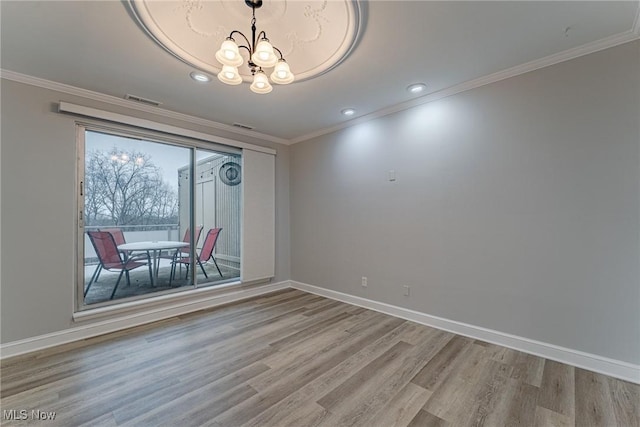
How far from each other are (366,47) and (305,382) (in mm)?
2630

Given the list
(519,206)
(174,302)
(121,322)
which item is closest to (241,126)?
(174,302)

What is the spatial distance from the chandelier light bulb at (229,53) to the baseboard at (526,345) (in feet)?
10.0

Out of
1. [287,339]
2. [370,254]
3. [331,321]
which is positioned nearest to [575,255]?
[370,254]

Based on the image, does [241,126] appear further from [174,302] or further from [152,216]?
[174,302]

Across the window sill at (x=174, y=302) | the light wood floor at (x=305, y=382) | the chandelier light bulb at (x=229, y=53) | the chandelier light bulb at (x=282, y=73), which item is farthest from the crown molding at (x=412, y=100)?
the light wood floor at (x=305, y=382)

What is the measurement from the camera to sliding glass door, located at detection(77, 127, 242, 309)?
2.91 m

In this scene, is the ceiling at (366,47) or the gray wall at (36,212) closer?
the ceiling at (366,47)

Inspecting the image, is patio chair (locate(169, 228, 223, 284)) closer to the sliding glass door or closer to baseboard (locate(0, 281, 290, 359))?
the sliding glass door

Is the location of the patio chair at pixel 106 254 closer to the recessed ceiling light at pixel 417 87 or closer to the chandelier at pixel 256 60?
the chandelier at pixel 256 60

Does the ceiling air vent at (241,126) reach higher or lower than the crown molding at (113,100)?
higher

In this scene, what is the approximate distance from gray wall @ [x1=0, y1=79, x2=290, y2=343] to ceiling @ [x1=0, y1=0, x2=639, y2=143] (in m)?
0.35

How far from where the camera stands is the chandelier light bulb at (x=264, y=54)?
1.74 metres

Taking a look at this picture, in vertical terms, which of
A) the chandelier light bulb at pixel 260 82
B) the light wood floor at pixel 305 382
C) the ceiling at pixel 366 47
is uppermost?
the ceiling at pixel 366 47

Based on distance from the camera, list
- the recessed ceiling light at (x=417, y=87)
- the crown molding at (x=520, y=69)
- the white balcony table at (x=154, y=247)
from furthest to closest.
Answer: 1. the white balcony table at (x=154, y=247)
2. the recessed ceiling light at (x=417, y=87)
3. the crown molding at (x=520, y=69)
